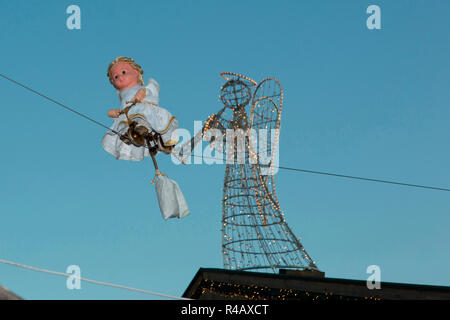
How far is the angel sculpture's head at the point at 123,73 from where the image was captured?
9.83 metres

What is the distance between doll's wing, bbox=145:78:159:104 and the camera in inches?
379

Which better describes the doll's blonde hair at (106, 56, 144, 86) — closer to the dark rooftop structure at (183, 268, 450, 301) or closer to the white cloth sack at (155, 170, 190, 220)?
the white cloth sack at (155, 170, 190, 220)

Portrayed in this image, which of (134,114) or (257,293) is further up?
(134,114)

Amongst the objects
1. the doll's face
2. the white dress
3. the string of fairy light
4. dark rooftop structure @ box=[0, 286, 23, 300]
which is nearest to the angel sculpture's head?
the doll's face

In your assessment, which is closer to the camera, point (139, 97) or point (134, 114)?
point (134, 114)

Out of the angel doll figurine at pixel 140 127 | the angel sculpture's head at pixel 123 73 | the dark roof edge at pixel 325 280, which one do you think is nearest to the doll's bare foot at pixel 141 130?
the angel doll figurine at pixel 140 127

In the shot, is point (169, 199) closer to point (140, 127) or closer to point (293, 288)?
point (140, 127)

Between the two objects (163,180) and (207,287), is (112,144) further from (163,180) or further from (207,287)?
(207,287)

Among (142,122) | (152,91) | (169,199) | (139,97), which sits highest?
(152,91)

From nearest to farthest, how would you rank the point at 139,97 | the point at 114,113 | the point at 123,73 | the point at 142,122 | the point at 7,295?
1. the point at 7,295
2. the point at 142,122
3. the point at 139,97
4. the point at 114,113
5. the point at 123,73

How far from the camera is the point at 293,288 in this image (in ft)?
55.6

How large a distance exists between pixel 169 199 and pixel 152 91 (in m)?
1.66

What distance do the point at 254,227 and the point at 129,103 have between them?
14136 millimetres

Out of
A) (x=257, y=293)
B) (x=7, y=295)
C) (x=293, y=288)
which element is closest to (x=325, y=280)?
(x=293, y=288)
